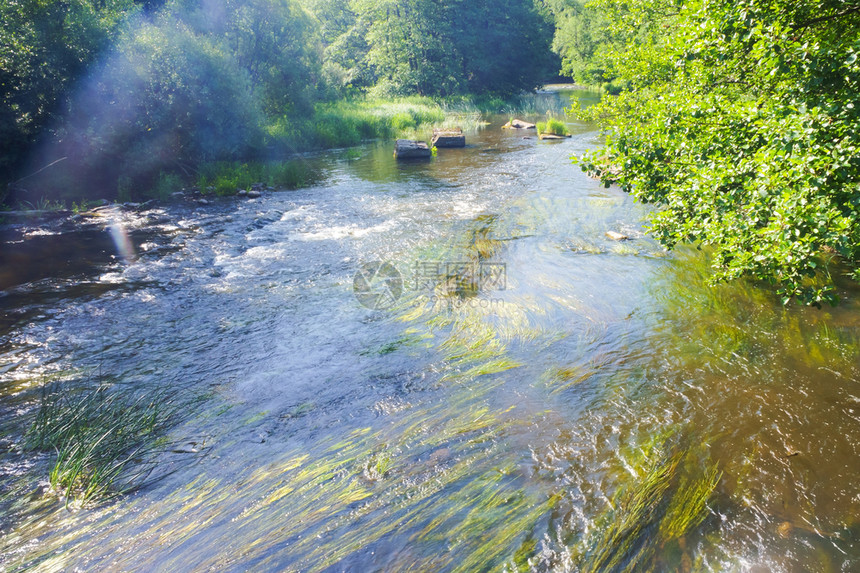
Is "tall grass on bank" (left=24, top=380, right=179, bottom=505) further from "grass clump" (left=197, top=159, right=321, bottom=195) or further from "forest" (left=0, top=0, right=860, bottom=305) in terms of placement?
"grass clump" (left=197, top=159, right=321, bottom=195)

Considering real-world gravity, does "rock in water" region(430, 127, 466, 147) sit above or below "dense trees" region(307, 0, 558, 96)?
below

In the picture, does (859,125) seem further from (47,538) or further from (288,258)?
(288,258)

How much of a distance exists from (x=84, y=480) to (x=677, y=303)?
766 cm

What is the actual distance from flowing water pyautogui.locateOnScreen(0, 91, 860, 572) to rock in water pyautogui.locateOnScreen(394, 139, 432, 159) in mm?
11790

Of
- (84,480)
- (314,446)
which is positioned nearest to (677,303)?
(314,446)

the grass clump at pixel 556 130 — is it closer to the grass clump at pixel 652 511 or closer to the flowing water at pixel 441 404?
the flowing water at pixel 441 404

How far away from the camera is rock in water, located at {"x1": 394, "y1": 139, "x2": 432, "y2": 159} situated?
2097 cm

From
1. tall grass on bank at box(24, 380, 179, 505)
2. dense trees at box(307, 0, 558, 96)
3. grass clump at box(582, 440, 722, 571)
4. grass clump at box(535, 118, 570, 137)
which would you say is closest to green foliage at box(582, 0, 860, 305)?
grass clump at box(582, 440, 722, 571)

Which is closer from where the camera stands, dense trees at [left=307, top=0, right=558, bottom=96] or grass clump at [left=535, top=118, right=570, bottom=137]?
grass clump at [left=535, top=118, right=570, bottom=137]

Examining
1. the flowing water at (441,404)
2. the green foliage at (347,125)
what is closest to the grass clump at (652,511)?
the flowing water at (441,404)

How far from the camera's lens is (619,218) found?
11.7 meters

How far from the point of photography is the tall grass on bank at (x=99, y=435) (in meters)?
4.07

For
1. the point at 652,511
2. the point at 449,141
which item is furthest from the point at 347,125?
the point at 652,511
